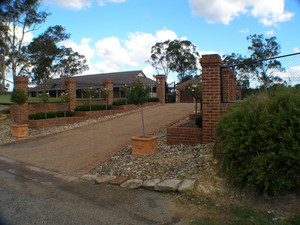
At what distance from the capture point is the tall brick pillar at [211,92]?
6.41m

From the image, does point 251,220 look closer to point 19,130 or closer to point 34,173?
point 34,173

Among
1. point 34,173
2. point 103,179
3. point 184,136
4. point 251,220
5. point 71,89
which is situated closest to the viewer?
point 251,220

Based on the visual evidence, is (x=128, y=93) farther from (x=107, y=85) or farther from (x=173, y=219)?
(x=107, y=85)

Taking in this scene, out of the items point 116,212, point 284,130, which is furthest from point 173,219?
point 284,130

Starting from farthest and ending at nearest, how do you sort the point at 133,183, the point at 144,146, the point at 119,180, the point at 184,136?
the point at 184,136 < the point at 144,146 < the point at 119,180 < the point at 133,183

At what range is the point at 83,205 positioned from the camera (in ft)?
13.5

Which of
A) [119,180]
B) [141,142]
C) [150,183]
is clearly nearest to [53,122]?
[141,142]

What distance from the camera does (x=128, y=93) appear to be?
7.46 meters

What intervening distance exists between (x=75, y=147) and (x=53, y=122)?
17.2 ft

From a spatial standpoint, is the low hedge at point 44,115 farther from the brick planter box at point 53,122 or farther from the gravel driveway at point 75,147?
the gravel driveway at point 75,147

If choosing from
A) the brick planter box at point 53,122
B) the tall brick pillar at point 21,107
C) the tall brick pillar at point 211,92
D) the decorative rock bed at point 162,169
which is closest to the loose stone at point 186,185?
the decorative rock bed at point 162,169

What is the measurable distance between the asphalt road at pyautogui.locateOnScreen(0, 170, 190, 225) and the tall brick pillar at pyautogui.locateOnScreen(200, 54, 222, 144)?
2624 millimetres

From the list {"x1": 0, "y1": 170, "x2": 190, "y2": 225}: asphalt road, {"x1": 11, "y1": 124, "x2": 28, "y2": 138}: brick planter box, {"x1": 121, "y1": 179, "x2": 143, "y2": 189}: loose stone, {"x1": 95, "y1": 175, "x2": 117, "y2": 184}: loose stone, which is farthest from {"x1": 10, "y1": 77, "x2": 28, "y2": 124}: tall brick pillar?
{"x1": 121, "y1": 179, "x2": 143, "y2": 189}: loose stone

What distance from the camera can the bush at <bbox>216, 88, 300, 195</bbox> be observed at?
3631 mm
